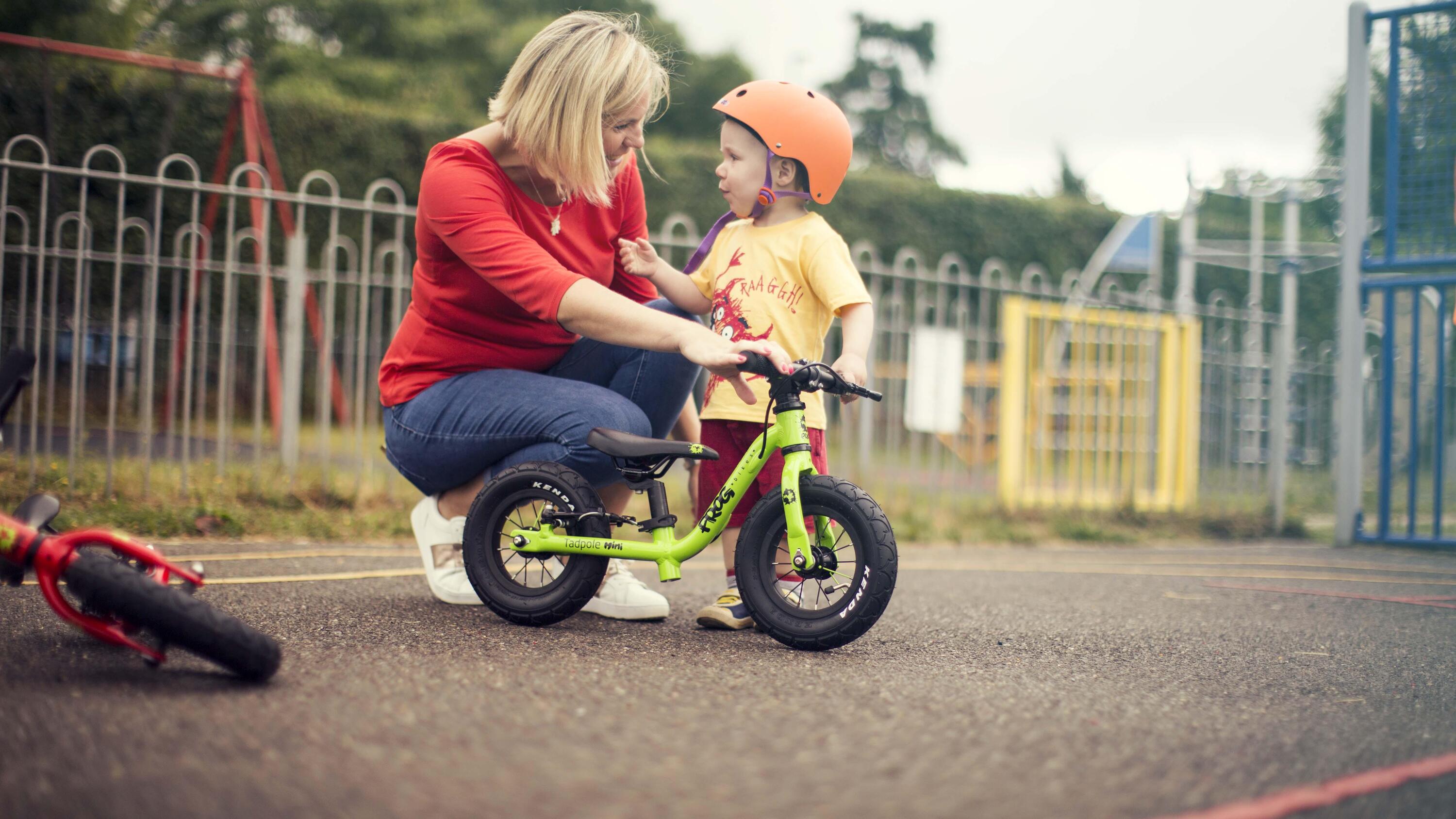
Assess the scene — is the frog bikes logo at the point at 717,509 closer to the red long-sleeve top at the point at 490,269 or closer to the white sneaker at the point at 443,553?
the red long-sleeve top at the point at 490,269

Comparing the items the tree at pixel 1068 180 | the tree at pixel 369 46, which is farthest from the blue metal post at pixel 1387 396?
the tree at pixel 1068 180

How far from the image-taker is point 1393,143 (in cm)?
570

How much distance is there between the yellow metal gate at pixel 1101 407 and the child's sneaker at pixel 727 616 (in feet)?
14.8

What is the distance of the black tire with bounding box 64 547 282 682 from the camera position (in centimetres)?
178

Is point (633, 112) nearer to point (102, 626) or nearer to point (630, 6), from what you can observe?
point (102, 626)

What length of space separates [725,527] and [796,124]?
1.06m

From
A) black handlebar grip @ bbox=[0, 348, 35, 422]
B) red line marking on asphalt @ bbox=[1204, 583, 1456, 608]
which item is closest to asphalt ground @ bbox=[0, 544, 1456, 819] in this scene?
black handlebar grip @ bbox=[0, 348, 35, 422]

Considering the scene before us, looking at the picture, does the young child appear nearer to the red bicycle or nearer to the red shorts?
the red shorts

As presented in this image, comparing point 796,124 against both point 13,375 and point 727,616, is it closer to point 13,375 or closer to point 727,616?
point 727,616

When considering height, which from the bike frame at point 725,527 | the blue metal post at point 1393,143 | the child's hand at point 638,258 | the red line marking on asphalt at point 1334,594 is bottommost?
the red line marking on asphalt at point 1334,594

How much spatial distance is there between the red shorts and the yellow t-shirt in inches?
2.0

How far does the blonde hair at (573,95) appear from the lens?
265 cm

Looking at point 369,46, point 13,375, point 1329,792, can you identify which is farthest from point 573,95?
point 369,46

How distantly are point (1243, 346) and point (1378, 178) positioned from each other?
145 centimetres
